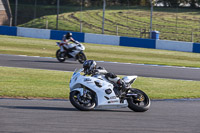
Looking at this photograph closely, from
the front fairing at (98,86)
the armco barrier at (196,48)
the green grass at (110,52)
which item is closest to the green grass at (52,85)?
the front fairing at (98,86)

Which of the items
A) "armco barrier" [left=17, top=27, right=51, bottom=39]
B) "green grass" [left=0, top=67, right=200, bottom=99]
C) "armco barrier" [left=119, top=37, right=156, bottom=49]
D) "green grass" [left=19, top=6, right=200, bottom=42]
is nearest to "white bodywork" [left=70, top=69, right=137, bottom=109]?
"green grass" [left=0, top=67, right=200, bottom=99]

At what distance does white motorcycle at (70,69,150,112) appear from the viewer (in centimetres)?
945

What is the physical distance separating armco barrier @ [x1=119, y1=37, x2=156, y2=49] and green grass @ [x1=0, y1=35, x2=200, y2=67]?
3.73ft

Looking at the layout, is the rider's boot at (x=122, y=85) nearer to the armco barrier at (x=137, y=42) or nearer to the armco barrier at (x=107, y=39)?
the armco barrier at (x=107, y=39)

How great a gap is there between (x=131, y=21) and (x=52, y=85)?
24.4 m

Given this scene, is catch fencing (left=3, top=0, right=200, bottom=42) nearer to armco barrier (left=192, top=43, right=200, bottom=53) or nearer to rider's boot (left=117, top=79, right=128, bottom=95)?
armco barrier (left=192, top=43, right=200, bottom=53)

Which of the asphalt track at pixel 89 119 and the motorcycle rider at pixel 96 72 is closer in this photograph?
the asphalt track at pixel 89 119

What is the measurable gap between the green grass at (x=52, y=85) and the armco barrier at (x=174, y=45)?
15371mm

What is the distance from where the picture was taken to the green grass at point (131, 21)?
115 feet

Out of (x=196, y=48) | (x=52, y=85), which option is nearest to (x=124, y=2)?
(x=196, y=48)

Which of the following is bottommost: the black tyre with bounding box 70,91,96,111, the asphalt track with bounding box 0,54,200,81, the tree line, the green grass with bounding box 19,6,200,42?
the asphalt track with bounding box 0,54,200,81

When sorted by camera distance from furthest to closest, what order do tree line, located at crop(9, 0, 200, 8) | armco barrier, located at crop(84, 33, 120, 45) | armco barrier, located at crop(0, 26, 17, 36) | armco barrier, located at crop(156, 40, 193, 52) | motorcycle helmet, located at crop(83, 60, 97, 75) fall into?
1. tree line, located at crop(9, 0, 200, 8)
2. armco barrier, located at crop(0, 26, 17, 36)
3. armco barrier, located at crop(84, 33, 120, 45)
4. armco barrier, located at crop(156, 40, 193, 52)
5. motorcycle helmet, located at crop(83, 60, 97, 75)

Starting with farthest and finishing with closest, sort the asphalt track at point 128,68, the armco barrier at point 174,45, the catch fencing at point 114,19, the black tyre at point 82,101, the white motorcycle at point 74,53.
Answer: the catch fencing at point 114,19
the armco barrier at point 174,45
the white motorcycle at point 74,53
the asphalt track at point 128,68
the black tyre at point 82,101

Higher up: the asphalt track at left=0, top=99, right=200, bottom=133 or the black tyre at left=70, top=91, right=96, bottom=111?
the black tyre at left=70, top=91, right=96, bottom=111
